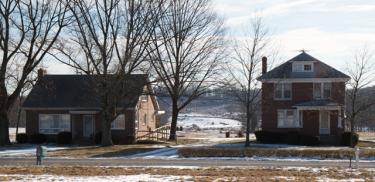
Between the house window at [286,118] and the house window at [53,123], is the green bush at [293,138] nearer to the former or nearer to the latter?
the house window at [286,118]

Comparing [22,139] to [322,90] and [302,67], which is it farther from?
[322,90]

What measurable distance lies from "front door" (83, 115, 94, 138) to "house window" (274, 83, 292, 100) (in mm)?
15812

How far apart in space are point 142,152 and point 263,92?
14.9 meters

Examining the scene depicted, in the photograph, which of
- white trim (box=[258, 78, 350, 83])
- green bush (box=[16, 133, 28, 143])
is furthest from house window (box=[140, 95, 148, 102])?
white trim (box=[258, 78, 350, 83])

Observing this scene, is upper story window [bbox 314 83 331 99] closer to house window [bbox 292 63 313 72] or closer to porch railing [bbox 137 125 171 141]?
house window [bbox 292 63 313 72]

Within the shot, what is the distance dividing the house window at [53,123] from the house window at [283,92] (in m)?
17.9

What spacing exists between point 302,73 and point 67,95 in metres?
20.4

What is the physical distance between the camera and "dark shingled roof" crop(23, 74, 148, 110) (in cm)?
5294

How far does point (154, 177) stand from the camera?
19.2 metres

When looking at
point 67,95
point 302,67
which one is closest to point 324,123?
point 302,67

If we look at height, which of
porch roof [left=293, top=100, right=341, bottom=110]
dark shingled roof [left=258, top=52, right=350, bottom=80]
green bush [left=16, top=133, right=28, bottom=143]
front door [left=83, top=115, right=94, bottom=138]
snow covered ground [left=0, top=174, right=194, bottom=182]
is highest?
dark shingled roof [left=258, top=52, right=350, bottom=80]

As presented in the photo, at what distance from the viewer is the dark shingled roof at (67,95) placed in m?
52.9

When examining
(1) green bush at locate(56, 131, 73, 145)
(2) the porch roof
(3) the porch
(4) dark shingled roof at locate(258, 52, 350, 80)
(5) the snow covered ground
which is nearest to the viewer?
(5) the snow covered ground

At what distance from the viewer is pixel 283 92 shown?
52.2 metres
